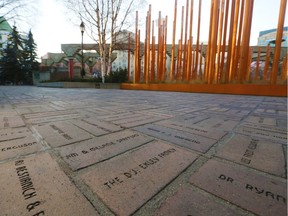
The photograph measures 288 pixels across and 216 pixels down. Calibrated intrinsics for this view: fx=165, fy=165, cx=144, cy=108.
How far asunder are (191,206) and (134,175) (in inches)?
11.1

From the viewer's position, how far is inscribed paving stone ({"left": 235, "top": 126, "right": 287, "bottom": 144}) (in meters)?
1.34

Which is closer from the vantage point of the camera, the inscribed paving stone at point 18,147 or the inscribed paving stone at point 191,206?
the inscribed paving stone at point 191,206

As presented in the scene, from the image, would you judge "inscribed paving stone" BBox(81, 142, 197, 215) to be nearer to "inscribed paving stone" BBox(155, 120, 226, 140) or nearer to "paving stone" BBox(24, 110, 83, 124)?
"inscribed paving stone" BBox(155, 120, 226, 140)

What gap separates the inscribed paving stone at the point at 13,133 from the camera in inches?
47.9

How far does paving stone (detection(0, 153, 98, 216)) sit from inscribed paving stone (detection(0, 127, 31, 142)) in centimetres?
47

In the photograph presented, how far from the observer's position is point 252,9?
5.39 metres

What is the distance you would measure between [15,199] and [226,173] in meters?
A: 0.90

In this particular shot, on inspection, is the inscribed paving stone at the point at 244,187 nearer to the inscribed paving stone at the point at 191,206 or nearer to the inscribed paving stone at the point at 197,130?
the inscribed paving stone at the point at 191,206

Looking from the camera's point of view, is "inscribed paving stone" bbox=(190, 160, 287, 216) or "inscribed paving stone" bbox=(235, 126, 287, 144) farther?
"inscribed paving stone" bbox=(235, 126, 287, 144)

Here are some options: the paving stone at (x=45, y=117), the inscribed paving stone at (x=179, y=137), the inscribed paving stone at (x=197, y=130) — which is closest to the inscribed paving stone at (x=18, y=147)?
the paving stone at (x=45, y=117)

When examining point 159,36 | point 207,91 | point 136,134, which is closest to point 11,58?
point 159,36

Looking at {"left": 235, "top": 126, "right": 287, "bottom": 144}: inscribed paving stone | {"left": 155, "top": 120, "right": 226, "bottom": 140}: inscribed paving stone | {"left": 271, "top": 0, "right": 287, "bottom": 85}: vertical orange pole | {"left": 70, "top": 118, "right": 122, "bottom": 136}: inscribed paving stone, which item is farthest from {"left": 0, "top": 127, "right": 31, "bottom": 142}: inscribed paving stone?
{"left": 271, "top": 0, "right": 287, "bottom": 85}: vertical orange pole

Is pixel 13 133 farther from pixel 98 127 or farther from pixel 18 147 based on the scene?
pixel 98 127

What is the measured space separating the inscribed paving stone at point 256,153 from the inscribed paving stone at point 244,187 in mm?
116
